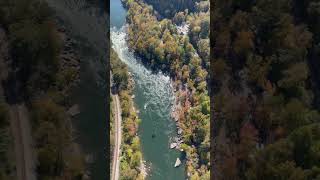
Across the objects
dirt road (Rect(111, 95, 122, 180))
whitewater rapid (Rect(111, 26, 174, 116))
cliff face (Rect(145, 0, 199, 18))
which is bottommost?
dirt road (Rect(111, 95, 122, 180))

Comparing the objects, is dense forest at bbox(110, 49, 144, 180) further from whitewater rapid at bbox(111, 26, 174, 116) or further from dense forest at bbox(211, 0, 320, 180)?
dense forest at bbox(211, 0, 320, 180)

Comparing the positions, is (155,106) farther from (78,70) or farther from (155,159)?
(78,70)

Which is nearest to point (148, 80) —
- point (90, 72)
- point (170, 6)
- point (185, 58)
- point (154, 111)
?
point (154, 111)

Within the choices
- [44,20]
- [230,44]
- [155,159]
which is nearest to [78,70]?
[44,20]

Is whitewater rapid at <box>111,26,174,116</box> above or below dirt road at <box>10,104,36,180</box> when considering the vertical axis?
above

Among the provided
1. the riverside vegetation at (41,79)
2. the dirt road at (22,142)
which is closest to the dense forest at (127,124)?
the riverside vegetation at (41,79)

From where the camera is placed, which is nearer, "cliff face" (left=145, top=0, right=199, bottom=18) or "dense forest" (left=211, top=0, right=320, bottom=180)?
"dense forest" (left=211, top=0, right=320, bottom=180)

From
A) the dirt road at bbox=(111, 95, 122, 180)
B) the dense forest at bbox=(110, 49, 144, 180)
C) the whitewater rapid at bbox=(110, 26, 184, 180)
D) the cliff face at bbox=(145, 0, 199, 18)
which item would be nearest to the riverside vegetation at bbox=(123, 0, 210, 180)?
the cliff face at bbox=(145, 0, 199, 18)

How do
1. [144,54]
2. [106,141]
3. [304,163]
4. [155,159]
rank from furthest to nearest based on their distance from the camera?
[144,54] → [155,159] → [106,141] → [304,163]
